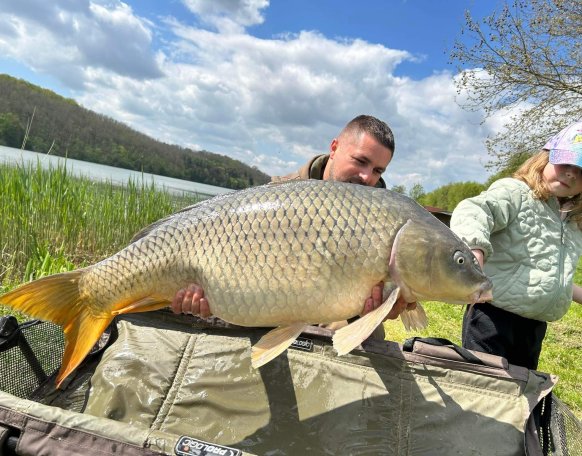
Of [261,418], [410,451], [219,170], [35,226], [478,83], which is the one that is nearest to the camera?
[410,451]

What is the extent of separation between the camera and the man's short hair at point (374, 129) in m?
2.03

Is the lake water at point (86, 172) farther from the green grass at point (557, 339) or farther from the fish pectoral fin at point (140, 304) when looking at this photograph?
the green grass at point (557, 339)

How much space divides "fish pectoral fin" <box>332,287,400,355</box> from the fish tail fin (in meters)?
0.75

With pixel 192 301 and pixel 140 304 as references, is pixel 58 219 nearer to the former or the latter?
pixel 140 304

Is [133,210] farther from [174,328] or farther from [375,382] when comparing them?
[375,382]

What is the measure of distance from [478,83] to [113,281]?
9.15 metres

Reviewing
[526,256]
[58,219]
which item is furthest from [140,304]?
[58,219]

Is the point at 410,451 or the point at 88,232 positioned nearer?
the point at 410,451

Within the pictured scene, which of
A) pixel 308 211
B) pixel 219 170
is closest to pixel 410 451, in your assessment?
pixel 308 211

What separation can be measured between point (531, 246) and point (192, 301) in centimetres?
129

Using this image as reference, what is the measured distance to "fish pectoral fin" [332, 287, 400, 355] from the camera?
1092 millimetres

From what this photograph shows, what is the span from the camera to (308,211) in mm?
1229

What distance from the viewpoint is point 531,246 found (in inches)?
69.1

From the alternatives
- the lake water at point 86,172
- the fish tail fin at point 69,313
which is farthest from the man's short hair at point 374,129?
the fish tail fin at point 69,313
